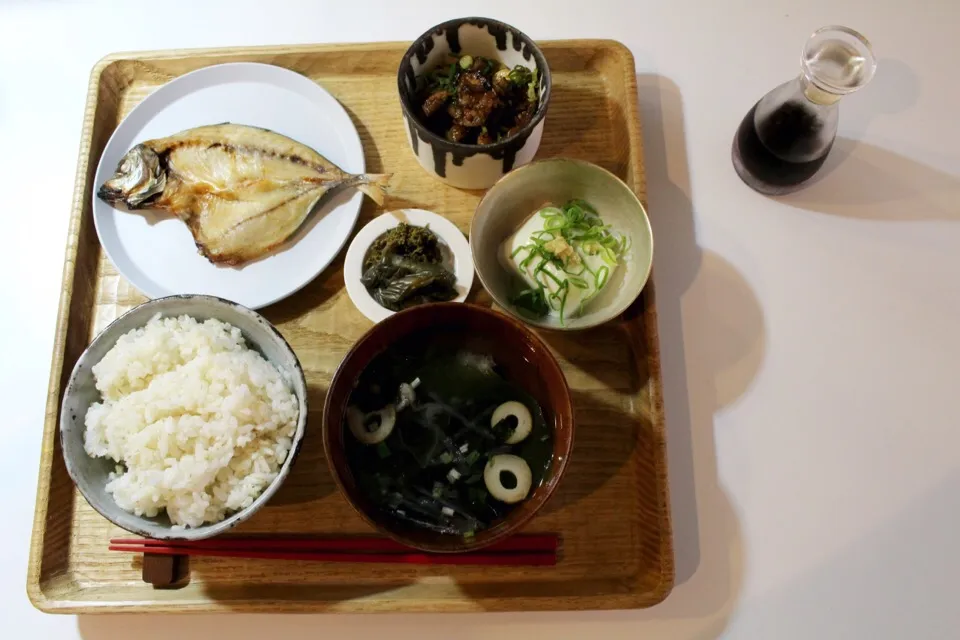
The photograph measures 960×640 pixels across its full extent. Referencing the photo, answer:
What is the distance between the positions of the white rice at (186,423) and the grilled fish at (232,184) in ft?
1.04

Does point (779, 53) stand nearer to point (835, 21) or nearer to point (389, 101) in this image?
point (835, 21)

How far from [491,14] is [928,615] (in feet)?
6.23

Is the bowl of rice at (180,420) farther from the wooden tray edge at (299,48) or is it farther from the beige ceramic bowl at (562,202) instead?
the wooden tray edge at (299,48)

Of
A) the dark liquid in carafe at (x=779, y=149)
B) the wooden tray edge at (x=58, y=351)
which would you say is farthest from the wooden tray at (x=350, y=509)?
the dark liquid in carafe at (x=779, y=149)

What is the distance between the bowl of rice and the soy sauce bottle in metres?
1.26

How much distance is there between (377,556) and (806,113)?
1.42 meters

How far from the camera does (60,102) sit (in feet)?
6.19

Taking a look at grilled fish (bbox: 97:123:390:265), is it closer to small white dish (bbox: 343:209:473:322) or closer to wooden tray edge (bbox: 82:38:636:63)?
small white dish (bbox: 343:209:473:322)

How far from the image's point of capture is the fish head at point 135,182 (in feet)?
5.17

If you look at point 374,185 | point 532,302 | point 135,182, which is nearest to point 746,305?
point 532,302

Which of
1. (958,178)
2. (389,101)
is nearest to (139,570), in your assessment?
(389,101)

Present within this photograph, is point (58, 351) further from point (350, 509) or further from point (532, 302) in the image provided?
point (532, 302)

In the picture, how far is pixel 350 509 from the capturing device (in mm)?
1433

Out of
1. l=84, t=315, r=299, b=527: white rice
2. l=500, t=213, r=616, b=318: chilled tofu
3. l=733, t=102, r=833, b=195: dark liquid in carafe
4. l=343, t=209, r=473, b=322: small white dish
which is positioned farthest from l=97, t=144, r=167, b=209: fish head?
l=733, t=102, r=833, b=195: dark liquid in carafe
